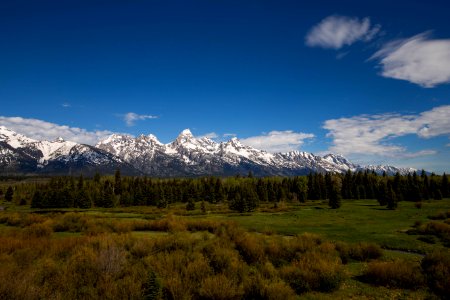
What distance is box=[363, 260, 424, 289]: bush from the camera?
52.9 ft

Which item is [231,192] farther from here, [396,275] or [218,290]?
[218,290]

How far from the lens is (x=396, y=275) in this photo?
16.6 m

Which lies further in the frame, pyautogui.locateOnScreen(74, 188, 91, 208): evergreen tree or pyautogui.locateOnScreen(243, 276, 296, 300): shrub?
pyautogui.locateOnScreen(74, 188, 91, 208): evergreen tree

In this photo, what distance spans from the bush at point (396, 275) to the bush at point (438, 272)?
0.43m

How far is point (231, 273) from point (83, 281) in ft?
22.9

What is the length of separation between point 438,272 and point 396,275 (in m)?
1.94

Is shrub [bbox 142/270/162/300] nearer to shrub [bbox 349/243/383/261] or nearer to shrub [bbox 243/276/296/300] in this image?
shrub [bbox 243/276/296/300]

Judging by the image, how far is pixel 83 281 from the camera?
1448 centimetres

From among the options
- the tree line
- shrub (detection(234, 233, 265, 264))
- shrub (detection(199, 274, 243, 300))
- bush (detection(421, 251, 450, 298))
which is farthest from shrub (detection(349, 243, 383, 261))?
the tree line

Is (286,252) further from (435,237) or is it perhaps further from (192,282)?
(435,237)

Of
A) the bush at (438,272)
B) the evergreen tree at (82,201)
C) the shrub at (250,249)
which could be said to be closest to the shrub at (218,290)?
the shrub at (250,249)

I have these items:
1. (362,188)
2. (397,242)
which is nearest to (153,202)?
(362,188)

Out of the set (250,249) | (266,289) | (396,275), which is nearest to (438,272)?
(396,275)

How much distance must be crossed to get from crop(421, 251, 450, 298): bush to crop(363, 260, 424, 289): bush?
43cm
